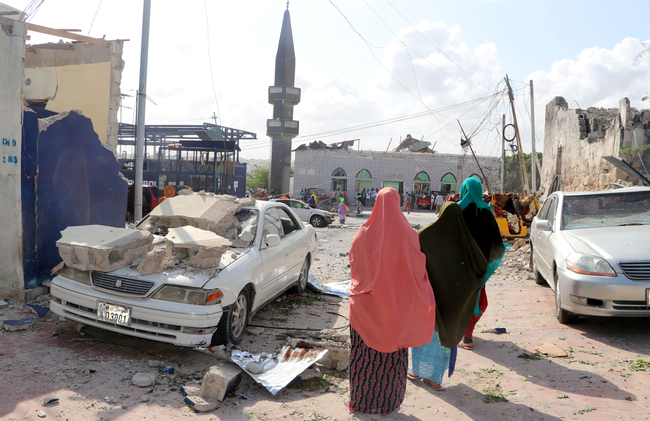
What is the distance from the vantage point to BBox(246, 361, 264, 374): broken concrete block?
3.70 metres

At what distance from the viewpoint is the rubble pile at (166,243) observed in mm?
4258

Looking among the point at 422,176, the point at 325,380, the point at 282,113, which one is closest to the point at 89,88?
the point at 325,380

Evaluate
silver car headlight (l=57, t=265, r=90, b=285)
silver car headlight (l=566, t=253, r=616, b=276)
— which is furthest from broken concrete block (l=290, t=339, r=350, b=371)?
silver car headlight (l=566, t=253, r=616, b=276)

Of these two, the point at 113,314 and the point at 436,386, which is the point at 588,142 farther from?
the point at 113,314

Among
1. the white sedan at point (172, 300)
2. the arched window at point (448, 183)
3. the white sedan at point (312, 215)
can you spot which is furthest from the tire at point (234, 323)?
the arched window at point (448, 183)

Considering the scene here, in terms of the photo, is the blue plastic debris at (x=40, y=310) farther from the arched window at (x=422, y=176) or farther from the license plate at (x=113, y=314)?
the arched window at (x=422, y=176)

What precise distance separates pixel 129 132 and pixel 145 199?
446 inches

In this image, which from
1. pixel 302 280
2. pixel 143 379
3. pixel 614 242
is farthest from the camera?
pixel 302 280

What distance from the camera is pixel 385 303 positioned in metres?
2.97

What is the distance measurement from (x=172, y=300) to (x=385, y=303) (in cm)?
205

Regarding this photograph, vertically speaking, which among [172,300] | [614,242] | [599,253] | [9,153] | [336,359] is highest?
[9,153]

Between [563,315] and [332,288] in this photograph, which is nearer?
[563,315]

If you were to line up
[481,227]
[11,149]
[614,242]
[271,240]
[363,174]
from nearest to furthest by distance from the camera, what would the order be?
1. [481,227]
2. [614,242]
3. [271,240]
4. [11,149]
5. [363,174]

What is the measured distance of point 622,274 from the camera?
456cm
